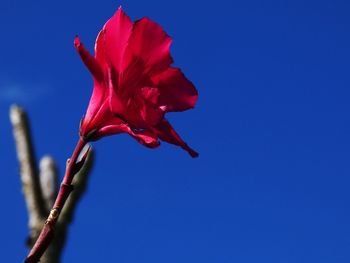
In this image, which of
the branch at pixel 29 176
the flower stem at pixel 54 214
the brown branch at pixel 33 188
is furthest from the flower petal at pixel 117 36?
the branch at pixel 29 176

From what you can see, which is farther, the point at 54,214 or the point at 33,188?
the point at 33,188

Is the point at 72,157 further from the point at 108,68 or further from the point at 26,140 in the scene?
the point at 26,140

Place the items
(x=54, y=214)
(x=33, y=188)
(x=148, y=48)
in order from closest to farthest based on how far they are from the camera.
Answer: (x=54, y=214)
(x=148, y=48)
(x=33, y=188)

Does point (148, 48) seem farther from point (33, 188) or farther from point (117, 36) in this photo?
point (33, 188)

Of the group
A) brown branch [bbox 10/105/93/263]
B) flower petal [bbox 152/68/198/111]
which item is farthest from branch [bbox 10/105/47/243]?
flower petal [bbox 152/68/198/111]

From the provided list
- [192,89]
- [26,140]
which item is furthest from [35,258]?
[26,140]

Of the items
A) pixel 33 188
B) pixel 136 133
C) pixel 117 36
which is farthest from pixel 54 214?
pixel 33 188
